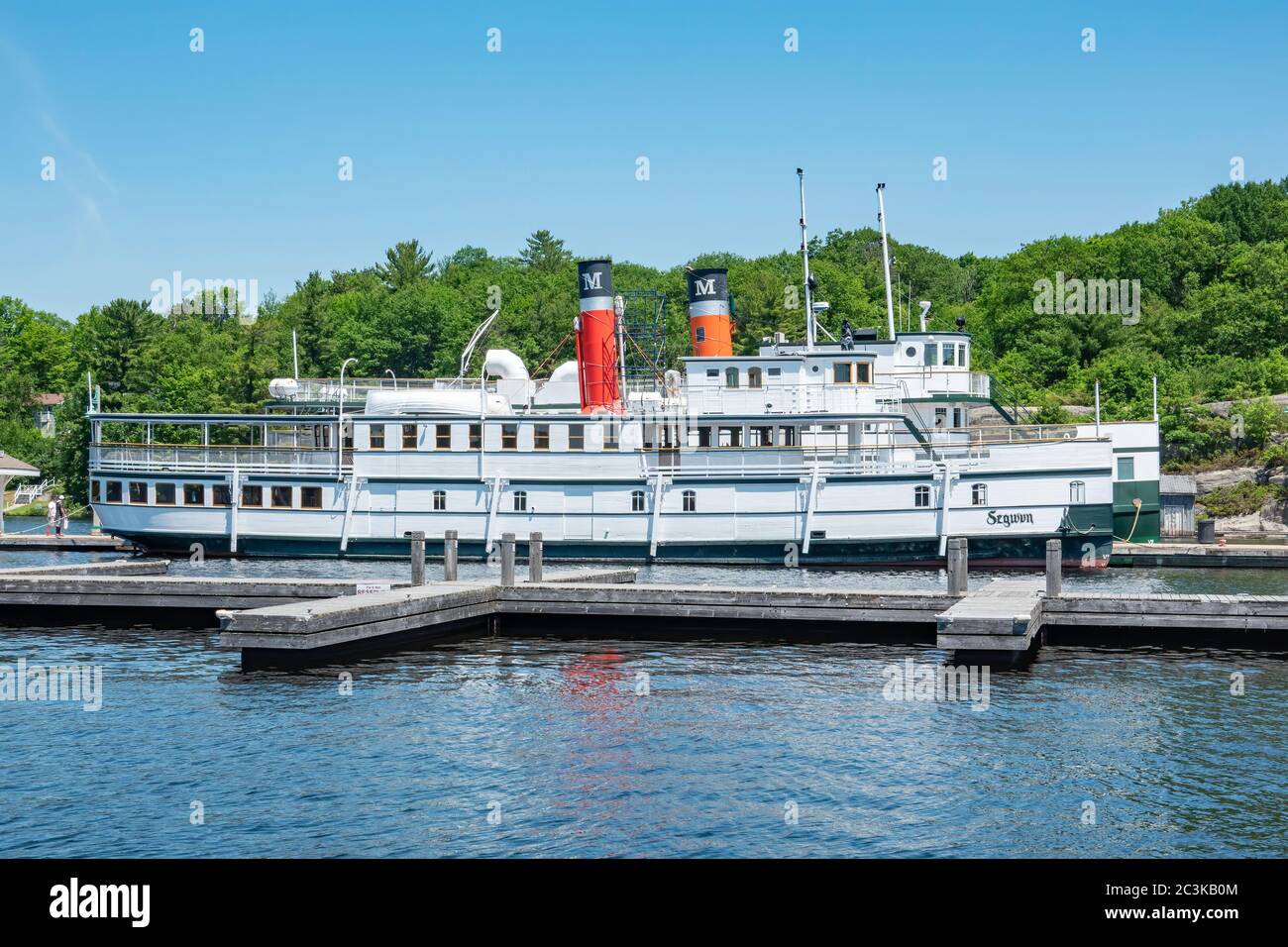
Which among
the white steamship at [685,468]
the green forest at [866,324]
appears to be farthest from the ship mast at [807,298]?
the green forest at [866,324]

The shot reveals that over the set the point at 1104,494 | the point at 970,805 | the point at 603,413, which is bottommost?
the point at 970,805

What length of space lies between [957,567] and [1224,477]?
35.5 metres

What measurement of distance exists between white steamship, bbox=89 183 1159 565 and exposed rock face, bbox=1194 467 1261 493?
11.4m

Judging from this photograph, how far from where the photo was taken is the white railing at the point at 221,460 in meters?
50.8

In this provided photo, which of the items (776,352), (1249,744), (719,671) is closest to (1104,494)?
(776,352)

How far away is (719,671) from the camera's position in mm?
26484

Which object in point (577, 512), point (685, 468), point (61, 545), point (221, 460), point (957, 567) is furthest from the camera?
point (61, 545)

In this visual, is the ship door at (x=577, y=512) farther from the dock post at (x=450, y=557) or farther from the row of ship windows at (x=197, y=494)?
the dock post at (x=450, y=557)

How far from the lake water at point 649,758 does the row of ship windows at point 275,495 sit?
743 inches

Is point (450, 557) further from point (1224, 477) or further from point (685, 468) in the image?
point (1224, 477)

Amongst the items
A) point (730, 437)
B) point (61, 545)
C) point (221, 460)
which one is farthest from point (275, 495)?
point (730, 437)

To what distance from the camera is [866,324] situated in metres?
86.6
